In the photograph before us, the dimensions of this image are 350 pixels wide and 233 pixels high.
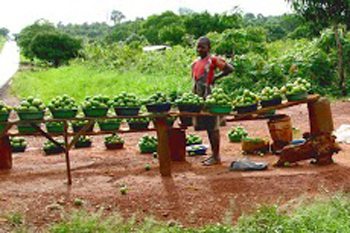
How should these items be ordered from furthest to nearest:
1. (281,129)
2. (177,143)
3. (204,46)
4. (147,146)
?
(147,146), (281,129), (177,143), (204,46)

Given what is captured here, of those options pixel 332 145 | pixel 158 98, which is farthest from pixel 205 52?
pixel 332 145

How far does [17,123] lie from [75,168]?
4.08ft

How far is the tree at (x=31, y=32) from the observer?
40.0 m

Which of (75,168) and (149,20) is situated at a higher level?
(149,20)

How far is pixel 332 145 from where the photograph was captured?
25.3ft

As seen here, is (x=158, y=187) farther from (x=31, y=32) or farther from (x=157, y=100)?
(x=31, y=32)

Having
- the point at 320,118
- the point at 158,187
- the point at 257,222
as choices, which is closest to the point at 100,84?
the point at 320,118

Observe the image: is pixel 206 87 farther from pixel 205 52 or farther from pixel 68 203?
pixel 68 203

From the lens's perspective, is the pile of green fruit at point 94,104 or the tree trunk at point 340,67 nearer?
the pile of green fruit at point 94,104

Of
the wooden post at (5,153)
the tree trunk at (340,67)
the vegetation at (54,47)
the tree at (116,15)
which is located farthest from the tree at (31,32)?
the tree at (116,15)

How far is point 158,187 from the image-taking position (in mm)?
6996

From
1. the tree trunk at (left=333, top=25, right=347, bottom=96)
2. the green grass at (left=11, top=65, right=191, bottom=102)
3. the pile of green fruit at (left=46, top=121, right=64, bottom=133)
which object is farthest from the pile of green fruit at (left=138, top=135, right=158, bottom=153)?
the tree trunk at (left=333, top=25, right=347, bottom=96)

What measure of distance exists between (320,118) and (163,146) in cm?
198

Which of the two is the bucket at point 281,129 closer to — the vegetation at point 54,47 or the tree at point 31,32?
the vegetation at point 54,47
